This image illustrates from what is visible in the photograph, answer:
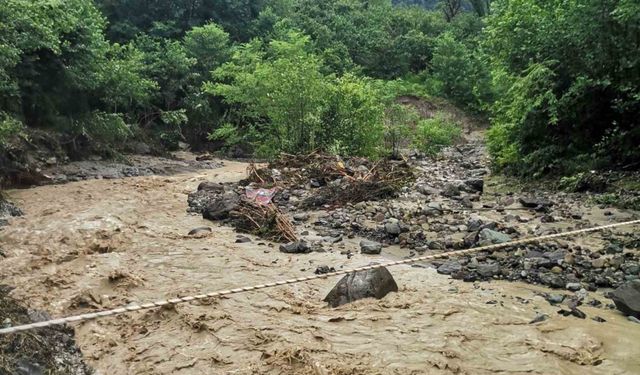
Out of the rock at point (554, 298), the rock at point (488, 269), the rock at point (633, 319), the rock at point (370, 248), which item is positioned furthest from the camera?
the rock at point (370, 248)

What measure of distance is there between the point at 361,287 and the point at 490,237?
2.58m

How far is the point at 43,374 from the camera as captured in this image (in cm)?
411

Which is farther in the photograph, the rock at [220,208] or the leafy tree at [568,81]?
the leafy tree at [568,81]

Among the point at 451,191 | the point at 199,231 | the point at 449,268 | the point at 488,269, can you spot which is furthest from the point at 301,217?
the point at 488,269

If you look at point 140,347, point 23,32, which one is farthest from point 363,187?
point 23,32

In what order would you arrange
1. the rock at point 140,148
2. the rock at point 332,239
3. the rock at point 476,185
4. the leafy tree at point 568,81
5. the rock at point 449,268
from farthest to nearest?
the rock at point 140,148, the rock at point 476,185, the leafy tree at point 568,81, the rock at point 332,239, the rock at point 449,268

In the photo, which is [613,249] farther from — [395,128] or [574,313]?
[395,128]

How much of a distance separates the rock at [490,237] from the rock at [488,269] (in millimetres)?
850

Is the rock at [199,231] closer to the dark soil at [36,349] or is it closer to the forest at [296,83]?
the dark soil at [36,349]

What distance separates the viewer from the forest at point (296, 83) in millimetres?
10529

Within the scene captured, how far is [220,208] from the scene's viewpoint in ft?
32.3

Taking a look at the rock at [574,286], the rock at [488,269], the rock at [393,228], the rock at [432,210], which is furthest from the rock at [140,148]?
the rock at [574,286]

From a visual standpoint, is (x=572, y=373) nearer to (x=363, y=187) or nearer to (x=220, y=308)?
(x=220, y=308)

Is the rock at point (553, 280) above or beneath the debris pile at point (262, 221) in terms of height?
above
